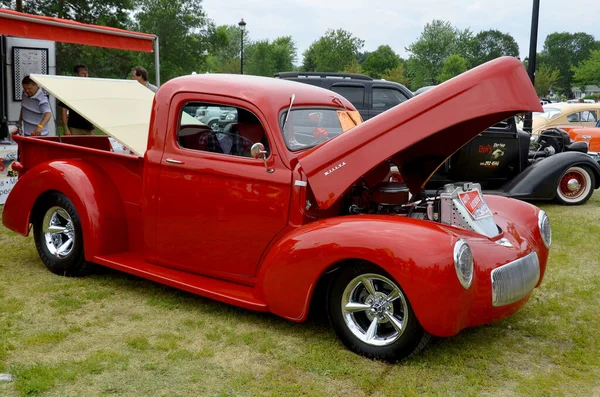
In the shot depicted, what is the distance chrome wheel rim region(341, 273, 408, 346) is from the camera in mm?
3812

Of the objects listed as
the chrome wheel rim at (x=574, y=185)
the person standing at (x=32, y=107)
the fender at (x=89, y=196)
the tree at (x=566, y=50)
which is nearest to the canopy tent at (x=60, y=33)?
the person standing at (x=32, y=107)

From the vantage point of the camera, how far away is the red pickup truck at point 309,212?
371 cm

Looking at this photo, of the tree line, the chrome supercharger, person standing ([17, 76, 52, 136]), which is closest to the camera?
the chrome supercharger

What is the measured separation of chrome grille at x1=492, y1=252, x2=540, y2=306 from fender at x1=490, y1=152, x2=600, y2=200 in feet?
17.2

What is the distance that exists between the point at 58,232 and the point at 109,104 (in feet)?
4.37

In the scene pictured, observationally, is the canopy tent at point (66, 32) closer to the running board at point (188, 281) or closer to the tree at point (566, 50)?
the running board at point (188, 281)

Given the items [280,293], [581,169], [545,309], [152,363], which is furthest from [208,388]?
[581,169]

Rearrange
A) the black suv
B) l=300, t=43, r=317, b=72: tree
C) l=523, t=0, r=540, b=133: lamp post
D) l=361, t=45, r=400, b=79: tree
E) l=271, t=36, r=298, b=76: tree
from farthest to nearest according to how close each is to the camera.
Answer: l=361, t=45, r=400, b=79: tree
l=300, t=43, r=317, b=72: tree
l=271, t=36, r=298, b=76: tree
l=523, t=0, r=540, b=133: lamp post
the black suv

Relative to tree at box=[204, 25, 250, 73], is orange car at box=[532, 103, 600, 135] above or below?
below

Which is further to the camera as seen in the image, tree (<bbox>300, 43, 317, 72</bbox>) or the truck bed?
tree (<bbox>300, 43, 317, 72</bbox>)

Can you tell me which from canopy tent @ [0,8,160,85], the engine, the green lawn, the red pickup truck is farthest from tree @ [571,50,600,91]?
the engine

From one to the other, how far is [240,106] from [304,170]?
0.80 m

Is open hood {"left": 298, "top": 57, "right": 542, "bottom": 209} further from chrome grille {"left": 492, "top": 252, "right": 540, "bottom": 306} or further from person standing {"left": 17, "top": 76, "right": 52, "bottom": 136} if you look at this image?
person standing {"left": 17, "top": 76, "right": 52, "bottom": 136}

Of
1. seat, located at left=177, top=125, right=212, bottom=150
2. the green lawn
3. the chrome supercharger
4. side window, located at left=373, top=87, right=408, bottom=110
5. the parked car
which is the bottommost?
the green lawn
